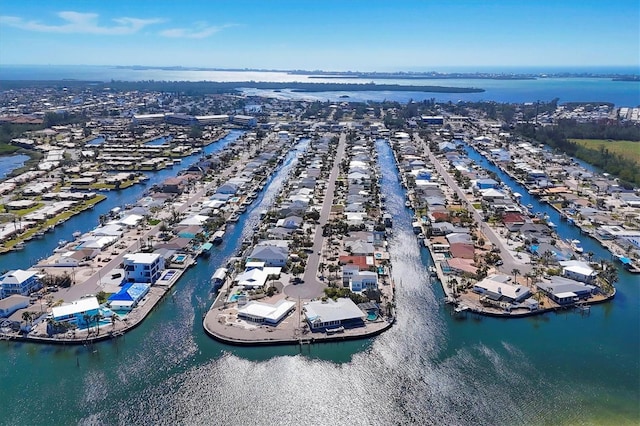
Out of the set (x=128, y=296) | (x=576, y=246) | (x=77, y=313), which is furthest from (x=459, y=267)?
(x=77, y=313)

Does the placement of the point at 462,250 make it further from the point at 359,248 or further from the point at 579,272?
the point at 579,272

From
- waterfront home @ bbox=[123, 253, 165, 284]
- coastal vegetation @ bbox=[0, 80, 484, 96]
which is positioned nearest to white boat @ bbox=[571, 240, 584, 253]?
waterfront home @ bbox=[123, 253, 165, 284]

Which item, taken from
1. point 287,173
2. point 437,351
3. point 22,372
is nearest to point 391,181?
point 287,173

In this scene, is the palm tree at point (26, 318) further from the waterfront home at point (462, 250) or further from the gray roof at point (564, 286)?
the gray roof at point (564, 286)

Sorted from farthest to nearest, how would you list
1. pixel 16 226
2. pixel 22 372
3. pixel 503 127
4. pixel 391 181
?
pixel 503 127
pixel 391 181
pixel 16 226
pixel 22 372

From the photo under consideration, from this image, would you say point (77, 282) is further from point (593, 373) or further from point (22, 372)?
point (593, 373)

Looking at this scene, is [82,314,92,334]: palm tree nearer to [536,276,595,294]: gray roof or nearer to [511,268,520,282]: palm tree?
[511,268,520,282]: palm tree
